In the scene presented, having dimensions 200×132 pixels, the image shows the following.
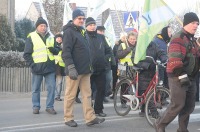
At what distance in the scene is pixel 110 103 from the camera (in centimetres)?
A: 1166

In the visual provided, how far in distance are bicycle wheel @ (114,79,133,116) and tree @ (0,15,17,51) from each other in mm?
13108

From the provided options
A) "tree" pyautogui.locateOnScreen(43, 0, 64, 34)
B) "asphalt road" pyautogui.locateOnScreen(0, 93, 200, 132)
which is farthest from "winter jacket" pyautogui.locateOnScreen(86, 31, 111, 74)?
"tree" pyautogui.locateOnScreen(43, 0, 64, 34)

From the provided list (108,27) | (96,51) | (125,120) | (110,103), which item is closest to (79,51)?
(96,51)

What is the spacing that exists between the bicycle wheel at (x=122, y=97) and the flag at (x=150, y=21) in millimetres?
1095

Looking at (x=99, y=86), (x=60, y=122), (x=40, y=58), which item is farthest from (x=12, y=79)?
(x=60, y=122)

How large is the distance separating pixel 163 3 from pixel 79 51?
6.15 ft

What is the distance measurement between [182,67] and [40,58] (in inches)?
155

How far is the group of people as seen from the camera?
6422mm

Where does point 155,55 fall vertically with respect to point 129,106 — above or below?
above

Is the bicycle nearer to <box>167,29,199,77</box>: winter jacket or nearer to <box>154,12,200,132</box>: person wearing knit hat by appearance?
<box>154,12,200,132</box>: person wearing knit hat

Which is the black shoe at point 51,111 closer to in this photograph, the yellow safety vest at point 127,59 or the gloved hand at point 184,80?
the yellow safety vest at point 127,59

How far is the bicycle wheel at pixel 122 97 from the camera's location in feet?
29.8

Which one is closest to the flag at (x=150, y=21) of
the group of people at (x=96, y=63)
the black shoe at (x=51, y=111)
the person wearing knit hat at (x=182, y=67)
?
the group of people at (x=96, y=63)

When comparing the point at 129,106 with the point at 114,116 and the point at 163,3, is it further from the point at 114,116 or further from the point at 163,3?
the point at 163,3
